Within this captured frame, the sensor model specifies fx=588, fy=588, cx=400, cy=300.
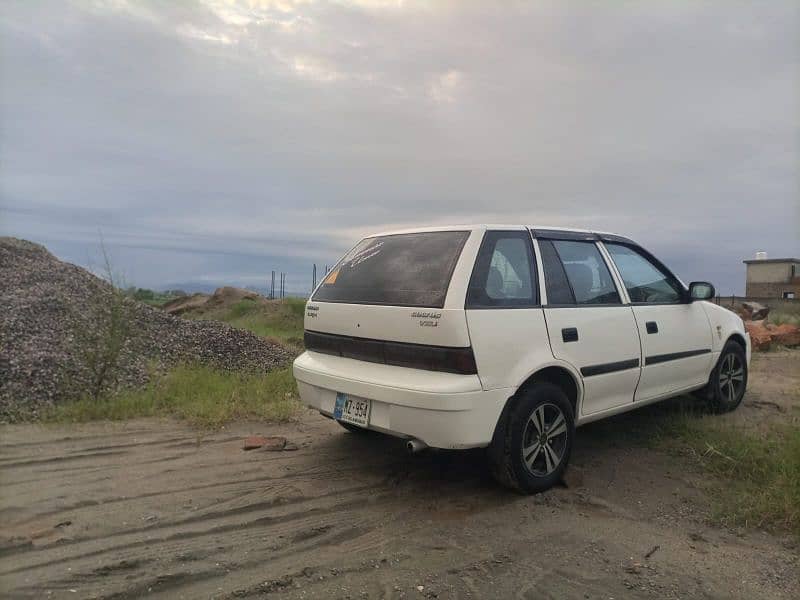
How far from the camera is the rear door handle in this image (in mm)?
4121

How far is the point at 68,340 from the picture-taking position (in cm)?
721

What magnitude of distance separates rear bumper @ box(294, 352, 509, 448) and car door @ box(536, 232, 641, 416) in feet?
2.70

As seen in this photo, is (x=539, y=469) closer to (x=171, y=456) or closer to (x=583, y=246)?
(x=583, y=246)

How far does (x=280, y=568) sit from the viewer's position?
2.96 metres

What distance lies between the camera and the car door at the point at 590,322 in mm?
4180

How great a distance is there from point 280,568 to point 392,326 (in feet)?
5.10

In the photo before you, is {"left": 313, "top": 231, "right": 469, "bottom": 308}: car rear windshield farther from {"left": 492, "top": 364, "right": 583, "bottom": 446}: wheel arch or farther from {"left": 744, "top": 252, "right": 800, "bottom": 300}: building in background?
{"left": 744, "top": 252, "right": 800, "bottom": 300}: building in background

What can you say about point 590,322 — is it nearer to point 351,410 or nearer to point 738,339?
point 351,410

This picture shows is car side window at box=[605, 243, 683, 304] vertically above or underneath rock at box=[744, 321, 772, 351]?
above

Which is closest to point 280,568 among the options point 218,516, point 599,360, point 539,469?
point 218,516

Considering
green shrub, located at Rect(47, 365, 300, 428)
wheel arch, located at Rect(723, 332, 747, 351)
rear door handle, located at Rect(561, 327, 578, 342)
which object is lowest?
green shrub, located at Rect(47, 365, 300, 428)

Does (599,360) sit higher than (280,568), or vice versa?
(599,360)

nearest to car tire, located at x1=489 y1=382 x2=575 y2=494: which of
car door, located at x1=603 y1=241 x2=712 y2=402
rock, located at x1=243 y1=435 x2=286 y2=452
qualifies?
car door, located at x1=603 y1=241 x2=712 y2=402

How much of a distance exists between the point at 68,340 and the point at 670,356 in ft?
22.2
